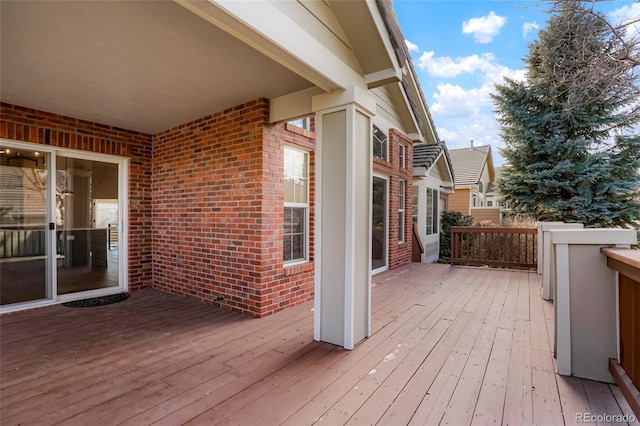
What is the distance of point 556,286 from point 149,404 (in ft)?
10.1

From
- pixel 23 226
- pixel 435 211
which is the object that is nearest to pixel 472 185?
Result: pixel 435 211

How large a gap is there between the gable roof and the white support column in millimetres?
13284

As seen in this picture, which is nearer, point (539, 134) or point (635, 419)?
point (635, 419)

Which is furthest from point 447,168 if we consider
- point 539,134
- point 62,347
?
point 62,347

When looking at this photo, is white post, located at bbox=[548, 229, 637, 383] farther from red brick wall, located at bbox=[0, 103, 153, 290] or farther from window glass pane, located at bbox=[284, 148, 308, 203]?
red brick wall, located at bbox=[0, 103, 153, 290]

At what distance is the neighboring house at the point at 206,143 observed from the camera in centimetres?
225

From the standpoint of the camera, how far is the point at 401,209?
740 centimetres

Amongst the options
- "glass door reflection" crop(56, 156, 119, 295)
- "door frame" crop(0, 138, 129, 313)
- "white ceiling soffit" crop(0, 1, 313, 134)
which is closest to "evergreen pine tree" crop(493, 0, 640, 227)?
"white ceiling soffit" crop(0, 1, 313, 134)

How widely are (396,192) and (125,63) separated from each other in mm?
5550

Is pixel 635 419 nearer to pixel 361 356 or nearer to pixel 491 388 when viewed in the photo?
pixel 491 388

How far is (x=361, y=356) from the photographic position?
2.61m

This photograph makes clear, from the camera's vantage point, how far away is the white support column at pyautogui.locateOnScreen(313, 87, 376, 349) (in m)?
2.76

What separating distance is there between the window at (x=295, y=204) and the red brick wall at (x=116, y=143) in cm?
256

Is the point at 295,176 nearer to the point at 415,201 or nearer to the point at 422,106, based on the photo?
the point at 422,106
